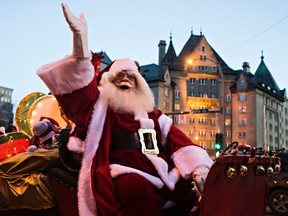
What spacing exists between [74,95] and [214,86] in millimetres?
57926

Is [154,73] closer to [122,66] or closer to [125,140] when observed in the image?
[122,66]

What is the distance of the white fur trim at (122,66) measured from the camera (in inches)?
154

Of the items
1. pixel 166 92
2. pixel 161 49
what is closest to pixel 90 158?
pixel 166 92

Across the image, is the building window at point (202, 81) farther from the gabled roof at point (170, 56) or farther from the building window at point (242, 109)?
the building window at point (242, 109)

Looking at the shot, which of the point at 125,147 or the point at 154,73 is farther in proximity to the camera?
the point at 154,73

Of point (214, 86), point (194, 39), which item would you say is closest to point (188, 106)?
point (214, 86)

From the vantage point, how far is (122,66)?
3926 mm

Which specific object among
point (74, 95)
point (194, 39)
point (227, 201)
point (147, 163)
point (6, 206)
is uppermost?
point (194, 39)

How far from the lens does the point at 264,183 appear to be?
9.25ft

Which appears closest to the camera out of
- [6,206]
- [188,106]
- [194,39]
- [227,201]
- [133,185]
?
[227,201]

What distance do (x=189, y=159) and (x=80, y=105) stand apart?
110cm

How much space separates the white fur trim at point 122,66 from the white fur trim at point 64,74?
1.98ft

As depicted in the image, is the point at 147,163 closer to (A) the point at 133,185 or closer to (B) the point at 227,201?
(A) the point at 133,185

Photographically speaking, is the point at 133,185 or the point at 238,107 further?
the point at 238,107
